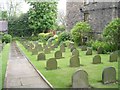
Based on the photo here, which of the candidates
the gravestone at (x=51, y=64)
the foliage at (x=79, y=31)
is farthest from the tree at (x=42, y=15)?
the gravestone at (x=51, y=64)

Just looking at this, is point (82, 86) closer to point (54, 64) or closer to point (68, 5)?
point (54, 64)

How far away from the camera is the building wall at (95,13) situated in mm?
22859

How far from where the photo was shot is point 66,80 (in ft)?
34.7

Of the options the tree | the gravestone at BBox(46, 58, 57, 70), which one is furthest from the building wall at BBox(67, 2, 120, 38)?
the tree

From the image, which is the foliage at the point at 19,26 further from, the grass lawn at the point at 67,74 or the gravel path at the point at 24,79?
the gravel path at the point at 24,79

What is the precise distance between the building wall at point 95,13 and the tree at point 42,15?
1563cm

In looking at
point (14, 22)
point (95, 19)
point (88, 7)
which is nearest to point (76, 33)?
point (95, 19)

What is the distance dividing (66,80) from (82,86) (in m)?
1.61

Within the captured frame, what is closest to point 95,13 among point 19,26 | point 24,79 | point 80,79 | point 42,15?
point 24,79

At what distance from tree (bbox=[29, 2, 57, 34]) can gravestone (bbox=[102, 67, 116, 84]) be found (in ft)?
128

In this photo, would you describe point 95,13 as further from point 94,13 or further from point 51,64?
point 51,64

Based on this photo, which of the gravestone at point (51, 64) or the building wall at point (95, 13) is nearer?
the gravestone at point (51, 64)

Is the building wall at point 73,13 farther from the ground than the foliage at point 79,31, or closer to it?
farther from the ground

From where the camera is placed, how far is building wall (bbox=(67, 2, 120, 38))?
2286 cm
